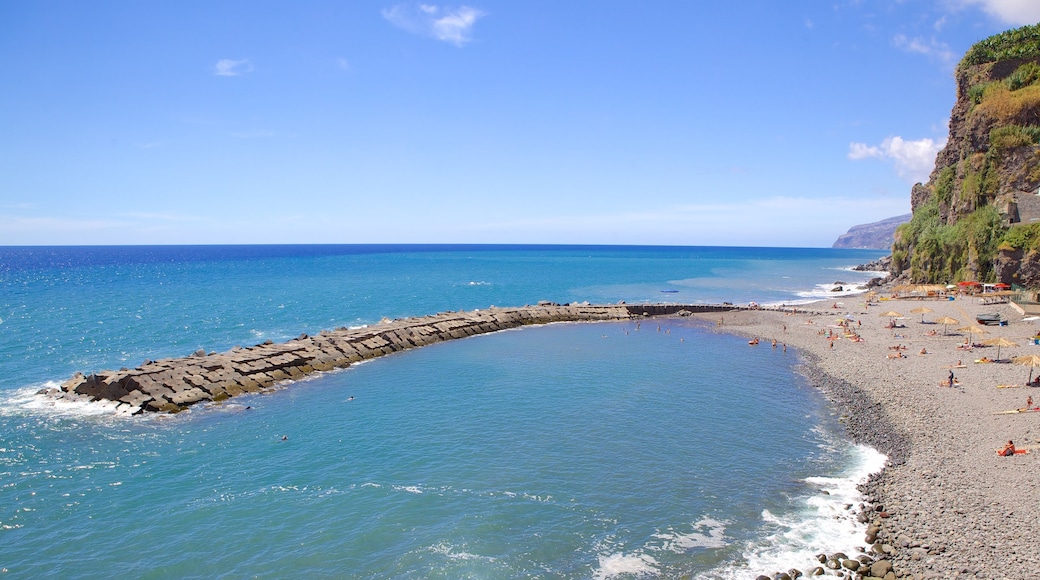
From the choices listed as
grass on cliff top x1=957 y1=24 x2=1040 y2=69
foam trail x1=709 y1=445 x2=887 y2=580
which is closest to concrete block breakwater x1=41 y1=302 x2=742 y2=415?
foam trail x1=709 y1=445 x2=887 y2=580

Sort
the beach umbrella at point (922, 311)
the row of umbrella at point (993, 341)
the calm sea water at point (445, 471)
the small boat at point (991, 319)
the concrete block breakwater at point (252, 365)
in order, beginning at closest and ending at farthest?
the calm sea water at point (445, 471)
the row of umbrella at point (993, 341)
the concrete block breakwater at point (252, 365)
the small boat at point (991, 319)
the beach umbrella at point (922, 311)

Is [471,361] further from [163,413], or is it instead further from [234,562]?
[234,562]

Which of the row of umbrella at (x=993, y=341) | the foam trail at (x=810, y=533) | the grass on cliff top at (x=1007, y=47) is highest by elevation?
the grass on cliff top at (x=1007, y=47)

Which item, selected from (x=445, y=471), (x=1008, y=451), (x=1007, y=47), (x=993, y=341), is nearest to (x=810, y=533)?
(x=1008, y=451)

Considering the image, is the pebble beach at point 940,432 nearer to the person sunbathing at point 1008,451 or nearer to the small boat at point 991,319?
the person sunbathing at point 1008,451

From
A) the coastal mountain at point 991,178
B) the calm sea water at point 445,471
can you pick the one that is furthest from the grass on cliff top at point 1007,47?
the calm sea water at point 445,471

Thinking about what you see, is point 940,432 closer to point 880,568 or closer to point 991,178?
point 880,568

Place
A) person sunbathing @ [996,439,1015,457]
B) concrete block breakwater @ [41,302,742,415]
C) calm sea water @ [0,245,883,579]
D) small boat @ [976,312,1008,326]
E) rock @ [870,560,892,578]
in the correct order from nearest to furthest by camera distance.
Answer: rock @ [870,560,892,578] < calm sea water @ [0,245,883,579] < person sunbathing @ [996,439,1015,457] < concrete block breakwater @ [41,302,742,415] < small boat @ [976,312,1008,326]

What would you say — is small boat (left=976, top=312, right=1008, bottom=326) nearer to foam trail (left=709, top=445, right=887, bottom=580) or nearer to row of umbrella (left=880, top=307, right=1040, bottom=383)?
row of umbrella (left=880, top=307, right=1040, bottom=383)
